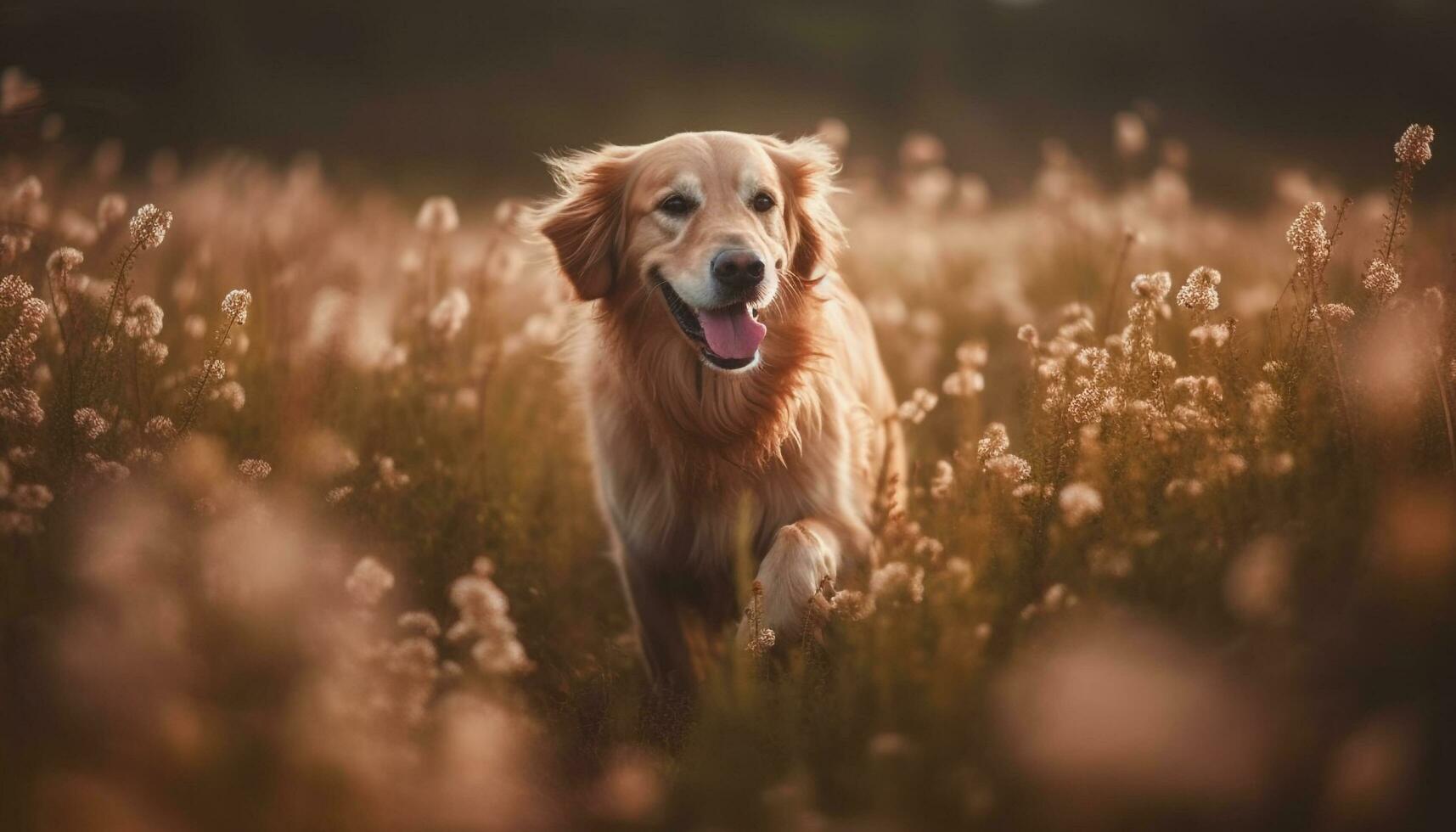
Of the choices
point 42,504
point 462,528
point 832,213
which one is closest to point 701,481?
point 462,528

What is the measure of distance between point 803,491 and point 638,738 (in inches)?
41.2

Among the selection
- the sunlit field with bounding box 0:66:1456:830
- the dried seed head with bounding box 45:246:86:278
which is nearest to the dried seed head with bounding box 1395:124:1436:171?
the sunlit field with bounding box 0:66:1456:830

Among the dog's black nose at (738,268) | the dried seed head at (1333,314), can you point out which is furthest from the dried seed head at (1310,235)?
the dog's black nose at (738,268)

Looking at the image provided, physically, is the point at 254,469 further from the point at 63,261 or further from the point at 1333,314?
the point at 1333,314

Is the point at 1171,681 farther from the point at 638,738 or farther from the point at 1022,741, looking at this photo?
the point at 638,738

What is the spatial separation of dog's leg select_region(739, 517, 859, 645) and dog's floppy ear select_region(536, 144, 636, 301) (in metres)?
1.19

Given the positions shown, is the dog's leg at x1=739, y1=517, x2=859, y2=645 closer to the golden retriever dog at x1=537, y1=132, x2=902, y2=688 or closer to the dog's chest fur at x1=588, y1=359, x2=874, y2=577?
the golden retriever dog at x1=537, y1=132, x2=902, y2=688

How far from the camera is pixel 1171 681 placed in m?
1.63

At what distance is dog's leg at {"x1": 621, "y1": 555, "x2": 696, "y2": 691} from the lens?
3.41 m

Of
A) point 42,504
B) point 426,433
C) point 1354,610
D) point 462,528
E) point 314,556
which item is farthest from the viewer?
point 426,433

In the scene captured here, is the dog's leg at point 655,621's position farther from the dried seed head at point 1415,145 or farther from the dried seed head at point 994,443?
the dried seed head at point 1415,145

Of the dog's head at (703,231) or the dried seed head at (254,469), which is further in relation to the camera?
the dog's head at (703,231)

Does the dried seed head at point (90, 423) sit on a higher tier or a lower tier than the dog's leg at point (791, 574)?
higher

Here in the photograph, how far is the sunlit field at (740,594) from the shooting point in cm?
166
